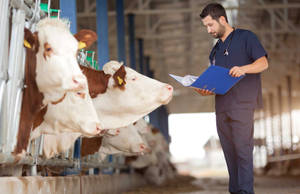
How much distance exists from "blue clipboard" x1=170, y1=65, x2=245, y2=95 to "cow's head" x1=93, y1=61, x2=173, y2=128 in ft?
4.27

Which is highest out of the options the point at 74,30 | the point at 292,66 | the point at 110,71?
the point at 292,66

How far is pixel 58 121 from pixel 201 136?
55825 mm

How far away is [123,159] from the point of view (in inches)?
445

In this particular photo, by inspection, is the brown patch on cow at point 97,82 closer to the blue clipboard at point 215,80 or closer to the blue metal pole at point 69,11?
the blue metal pole at point 69,11

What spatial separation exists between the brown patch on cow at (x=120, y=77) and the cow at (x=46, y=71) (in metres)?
1.69

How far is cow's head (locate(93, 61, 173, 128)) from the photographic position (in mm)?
5516

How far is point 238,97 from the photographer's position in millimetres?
4180

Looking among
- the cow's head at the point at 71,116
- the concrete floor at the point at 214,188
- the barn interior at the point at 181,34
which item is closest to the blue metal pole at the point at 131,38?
the barn interior at the point at 181,34

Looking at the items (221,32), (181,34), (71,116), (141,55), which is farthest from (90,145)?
(181,34)

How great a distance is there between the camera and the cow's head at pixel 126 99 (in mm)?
5516

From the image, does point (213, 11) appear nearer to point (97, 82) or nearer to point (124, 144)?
point (97, 82)

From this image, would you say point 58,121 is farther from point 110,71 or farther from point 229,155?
point 110,71

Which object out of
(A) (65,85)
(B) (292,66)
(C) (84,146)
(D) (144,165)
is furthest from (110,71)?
(B) (292,66)

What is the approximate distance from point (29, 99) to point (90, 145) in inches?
132
